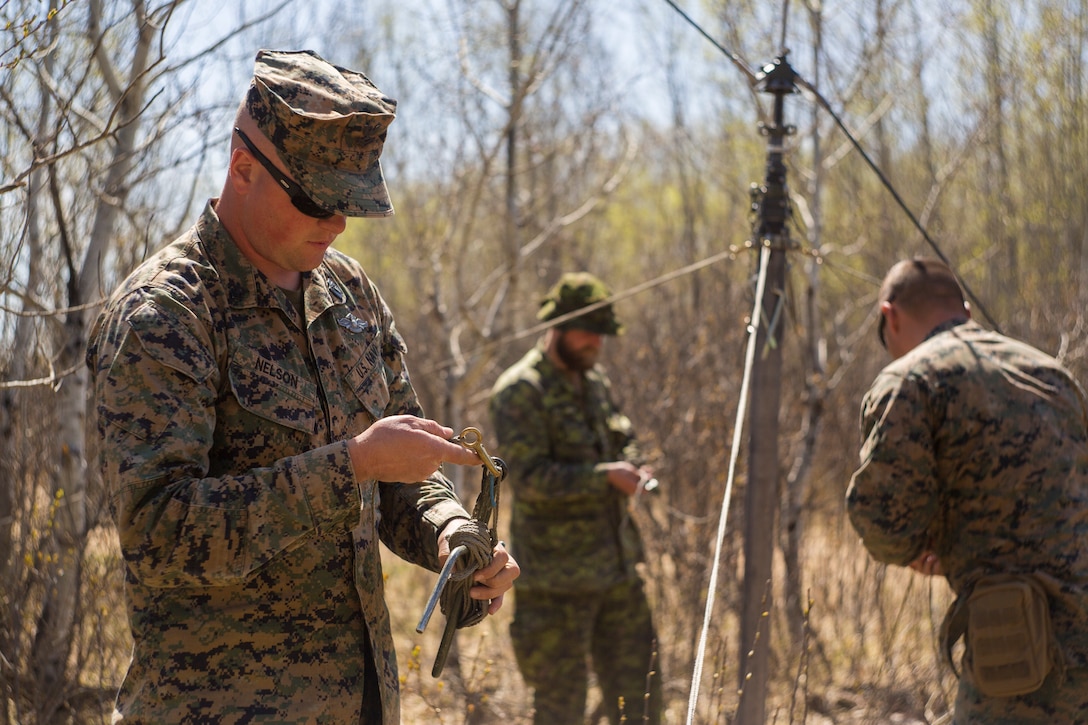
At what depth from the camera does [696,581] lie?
634 centimetres

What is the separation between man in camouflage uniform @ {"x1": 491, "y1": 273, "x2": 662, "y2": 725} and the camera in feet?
14.8

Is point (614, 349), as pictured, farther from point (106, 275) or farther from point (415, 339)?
point (106, 275)

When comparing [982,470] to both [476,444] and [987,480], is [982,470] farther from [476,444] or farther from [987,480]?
[476,444]

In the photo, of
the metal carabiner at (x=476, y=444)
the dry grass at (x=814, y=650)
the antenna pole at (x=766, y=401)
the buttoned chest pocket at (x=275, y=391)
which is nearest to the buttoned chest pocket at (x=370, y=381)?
the buttoned chest pocket at (x=275, y=391)

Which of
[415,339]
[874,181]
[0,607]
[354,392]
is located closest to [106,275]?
[0,607]

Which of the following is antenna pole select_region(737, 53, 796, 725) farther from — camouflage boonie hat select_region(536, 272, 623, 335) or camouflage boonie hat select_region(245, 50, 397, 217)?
camouflage boonie hat select_region(245, 50, 397, 217)

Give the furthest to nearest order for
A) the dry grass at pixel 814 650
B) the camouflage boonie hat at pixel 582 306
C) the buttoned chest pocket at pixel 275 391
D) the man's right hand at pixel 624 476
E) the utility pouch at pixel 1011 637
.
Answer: the dry grass at pixel 814 650 < the camouflage boonie hat at pixel 582 306 < the man's right hand at pixel 624 476 < the utility pouch at pixel 1011 637 < the buttoned chest pocket at pixel 275 391

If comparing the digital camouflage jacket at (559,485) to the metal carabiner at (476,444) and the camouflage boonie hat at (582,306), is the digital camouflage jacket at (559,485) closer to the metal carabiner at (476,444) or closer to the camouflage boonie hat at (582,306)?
the camouflage boonie hat at (582,306)

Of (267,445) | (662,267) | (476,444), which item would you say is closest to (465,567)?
(476,444)

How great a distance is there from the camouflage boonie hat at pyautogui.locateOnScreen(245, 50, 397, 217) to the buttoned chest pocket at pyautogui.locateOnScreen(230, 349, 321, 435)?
31 centimetres

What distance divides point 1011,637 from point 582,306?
2.27 metres

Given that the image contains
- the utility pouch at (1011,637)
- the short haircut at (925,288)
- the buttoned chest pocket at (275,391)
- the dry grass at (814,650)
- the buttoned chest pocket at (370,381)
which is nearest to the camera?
the buttoned chest pocket at (275,391)

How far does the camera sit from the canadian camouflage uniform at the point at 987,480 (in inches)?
119

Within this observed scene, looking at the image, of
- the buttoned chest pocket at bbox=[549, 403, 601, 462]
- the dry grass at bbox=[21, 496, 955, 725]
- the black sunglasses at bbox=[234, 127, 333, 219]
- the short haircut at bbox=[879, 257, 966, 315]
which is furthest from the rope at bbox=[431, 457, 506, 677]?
the dry grass at bbox=[21, 496, 955, 725]
